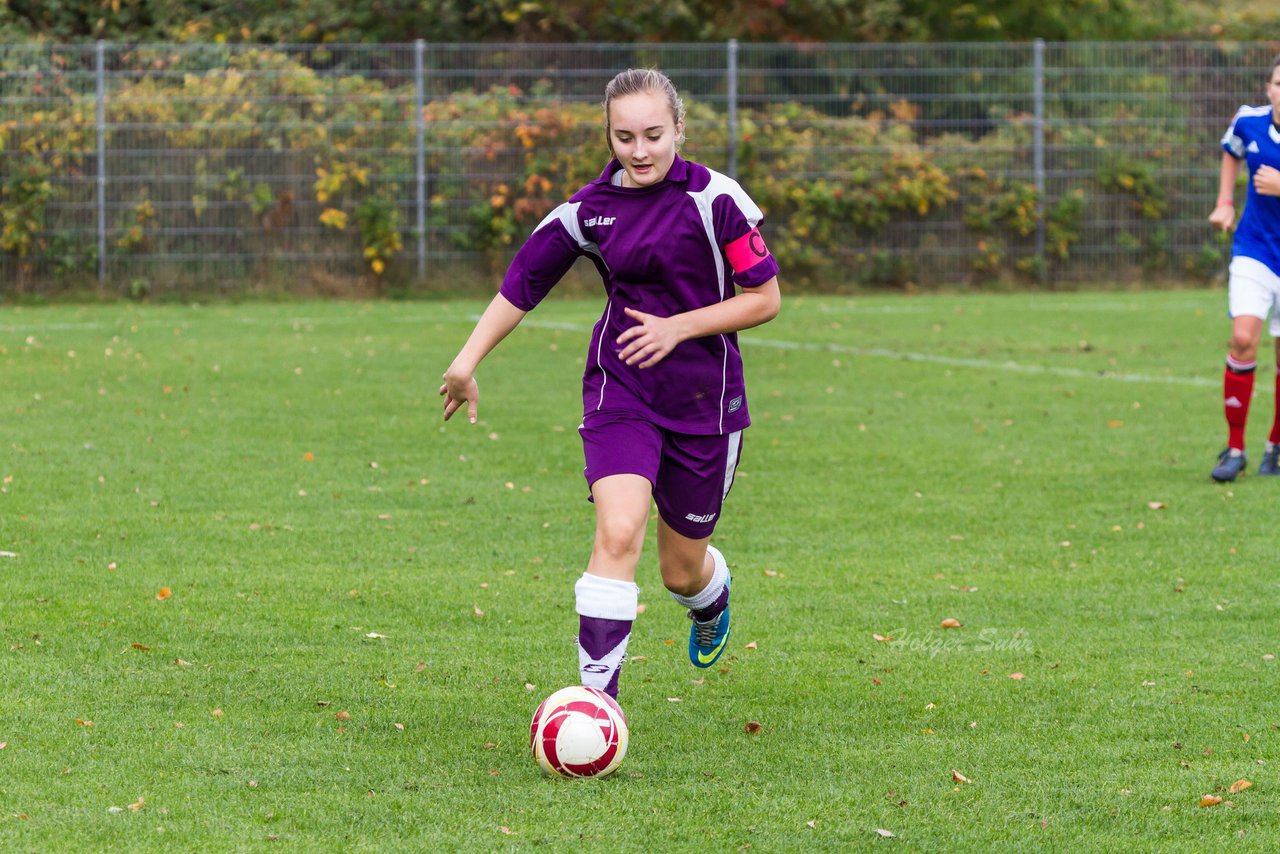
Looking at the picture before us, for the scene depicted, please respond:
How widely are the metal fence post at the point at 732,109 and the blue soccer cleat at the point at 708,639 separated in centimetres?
1646

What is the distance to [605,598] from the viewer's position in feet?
15.1

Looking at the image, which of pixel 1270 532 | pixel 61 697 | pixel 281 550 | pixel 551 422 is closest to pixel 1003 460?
pixel 1270 532

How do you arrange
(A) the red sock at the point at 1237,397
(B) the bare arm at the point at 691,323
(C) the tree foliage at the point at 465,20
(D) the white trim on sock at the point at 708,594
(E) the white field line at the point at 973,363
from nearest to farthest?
(B) the bare arm at the point at 691,323 < (D) the white trim on sock at the point at 708,594 < (A) the red sock at the point at 1237,397 < (E) the white field line at the point at 973,363 < (C) the tree foliage at the point at 465,20

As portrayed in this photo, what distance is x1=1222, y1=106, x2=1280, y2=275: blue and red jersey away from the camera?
941cm

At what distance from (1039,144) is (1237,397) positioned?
520 inches

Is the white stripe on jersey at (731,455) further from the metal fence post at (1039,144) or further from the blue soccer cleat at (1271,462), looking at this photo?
the metal fence post at (1039,144)

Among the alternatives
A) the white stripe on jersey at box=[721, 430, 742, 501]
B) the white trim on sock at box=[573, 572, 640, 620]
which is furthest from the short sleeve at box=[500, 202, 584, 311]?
the white trim on sock at box=[573, 572, 640, 620]

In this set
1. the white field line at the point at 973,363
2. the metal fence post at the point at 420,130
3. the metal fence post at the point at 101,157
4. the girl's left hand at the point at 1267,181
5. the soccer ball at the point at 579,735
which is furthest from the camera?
the metal fence post at the point at 420,130

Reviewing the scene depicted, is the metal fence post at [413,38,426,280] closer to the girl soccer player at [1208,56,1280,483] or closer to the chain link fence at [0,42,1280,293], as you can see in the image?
the chain link fence at [0,42,1280,293]

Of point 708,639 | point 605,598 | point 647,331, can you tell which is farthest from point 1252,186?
point 605,598

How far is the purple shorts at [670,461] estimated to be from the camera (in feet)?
15.8

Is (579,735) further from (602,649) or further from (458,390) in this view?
(458,390)

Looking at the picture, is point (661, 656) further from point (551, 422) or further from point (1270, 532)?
point (551, 422)

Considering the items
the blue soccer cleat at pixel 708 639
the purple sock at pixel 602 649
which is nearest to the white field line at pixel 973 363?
the blue soccer cleat at pixel 708 639
